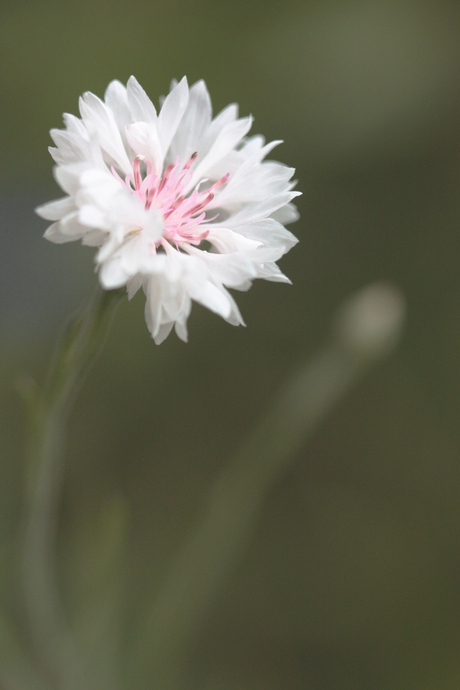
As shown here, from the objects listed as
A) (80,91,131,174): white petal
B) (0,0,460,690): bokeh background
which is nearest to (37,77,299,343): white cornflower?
(80,91,131,174): white petal

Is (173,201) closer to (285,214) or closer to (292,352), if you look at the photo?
(285,214)

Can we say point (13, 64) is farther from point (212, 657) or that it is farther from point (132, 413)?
point (212, 657)

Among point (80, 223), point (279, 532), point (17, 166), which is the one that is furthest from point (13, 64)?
point (279, 532)

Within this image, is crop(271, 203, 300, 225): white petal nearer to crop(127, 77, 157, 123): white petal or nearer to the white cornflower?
the white cornflower

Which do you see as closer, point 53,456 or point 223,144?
point 223,144

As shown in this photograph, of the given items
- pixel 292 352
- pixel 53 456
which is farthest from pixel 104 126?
pixel 292 352
